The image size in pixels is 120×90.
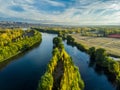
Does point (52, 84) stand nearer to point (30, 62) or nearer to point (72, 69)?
point (72, 69)

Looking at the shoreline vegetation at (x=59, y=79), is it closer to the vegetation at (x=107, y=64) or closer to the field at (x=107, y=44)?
the vegetation at (x=107, y=64)

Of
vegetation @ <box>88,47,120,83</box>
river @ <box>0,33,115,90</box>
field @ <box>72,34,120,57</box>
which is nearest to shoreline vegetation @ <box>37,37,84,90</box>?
river @ <box>0,33,115,90</box>

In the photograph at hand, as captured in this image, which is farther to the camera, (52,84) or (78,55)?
(78,55)

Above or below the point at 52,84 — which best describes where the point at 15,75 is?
below

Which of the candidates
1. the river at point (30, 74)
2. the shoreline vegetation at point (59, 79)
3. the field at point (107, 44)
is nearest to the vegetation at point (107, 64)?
the river at point (30, 74)

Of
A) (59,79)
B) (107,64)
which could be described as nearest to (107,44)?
(107,64)

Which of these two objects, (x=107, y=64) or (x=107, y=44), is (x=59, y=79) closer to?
(x=107, y=64)

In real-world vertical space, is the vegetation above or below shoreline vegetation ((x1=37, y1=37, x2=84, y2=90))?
below

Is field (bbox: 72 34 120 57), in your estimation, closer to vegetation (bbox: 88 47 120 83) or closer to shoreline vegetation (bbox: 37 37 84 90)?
vegetation (bbox: 88 47 120 83)

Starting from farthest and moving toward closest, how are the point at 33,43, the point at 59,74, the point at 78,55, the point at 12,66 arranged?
the point at 33,43 → the point at 78,55 → the point at 12,66 → the point at 59,74

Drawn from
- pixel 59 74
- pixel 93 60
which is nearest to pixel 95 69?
pixel 93 60

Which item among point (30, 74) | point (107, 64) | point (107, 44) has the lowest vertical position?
point (107, 44)
